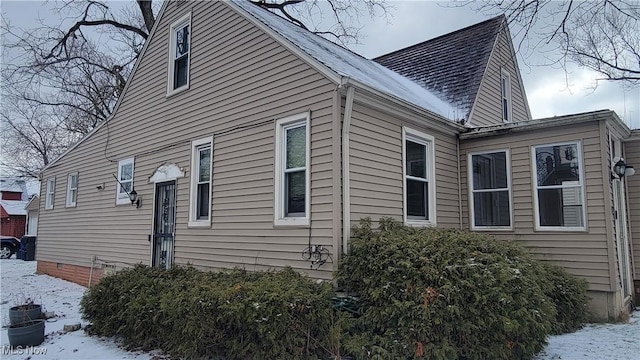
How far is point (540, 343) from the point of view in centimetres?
482

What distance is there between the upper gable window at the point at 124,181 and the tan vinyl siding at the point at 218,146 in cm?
20

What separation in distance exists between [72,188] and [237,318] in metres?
10.4

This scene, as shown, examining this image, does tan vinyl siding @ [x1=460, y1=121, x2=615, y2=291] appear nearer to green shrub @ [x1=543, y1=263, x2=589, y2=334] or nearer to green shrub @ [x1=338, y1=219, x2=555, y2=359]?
green shrub @ [x1=543, y1=263, x2=589, y2=334]

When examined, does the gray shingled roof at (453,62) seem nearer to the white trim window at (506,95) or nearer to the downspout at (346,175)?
the white trim window at (506,95)

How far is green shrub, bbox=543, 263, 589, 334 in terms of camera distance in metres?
6.16

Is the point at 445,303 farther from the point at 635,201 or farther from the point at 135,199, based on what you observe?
the point at 135,199

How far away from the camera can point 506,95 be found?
11867 mm

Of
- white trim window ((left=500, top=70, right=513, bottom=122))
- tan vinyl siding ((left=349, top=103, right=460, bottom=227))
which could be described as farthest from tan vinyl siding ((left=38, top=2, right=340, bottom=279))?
white trim window ((left=500, top=70, right=513, bottom=122))

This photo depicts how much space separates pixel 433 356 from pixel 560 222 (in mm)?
4265

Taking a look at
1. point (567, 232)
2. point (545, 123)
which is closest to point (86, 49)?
point (545, 123)

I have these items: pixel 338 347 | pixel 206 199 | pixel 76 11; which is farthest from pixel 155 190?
pixel 76 11

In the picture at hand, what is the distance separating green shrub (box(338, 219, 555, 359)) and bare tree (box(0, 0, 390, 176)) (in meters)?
13.1

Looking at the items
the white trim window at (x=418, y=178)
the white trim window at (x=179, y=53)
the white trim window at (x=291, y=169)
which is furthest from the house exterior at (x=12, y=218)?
the white trim window at (x=418, y=178)

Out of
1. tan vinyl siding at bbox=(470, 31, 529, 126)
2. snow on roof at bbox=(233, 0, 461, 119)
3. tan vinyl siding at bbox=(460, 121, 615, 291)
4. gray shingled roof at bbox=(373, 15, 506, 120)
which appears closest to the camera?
tan vinyl siding at bbox=(460, 121, 615, 291)
